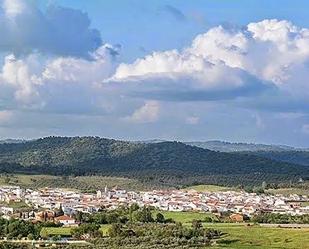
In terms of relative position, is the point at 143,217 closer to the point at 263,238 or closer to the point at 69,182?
the point at 263,238

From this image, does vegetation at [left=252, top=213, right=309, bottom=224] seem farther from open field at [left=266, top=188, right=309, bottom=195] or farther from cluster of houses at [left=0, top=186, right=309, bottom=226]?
open field at [left=266, top=188, right=309, bottom=195]

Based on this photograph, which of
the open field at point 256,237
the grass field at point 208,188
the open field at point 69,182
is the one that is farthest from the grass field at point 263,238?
the open field at point 69,182

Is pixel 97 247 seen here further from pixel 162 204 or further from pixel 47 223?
pixel 162 204

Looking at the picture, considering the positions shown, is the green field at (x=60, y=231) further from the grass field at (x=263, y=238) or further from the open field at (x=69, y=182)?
the open field at (x=69, y=182)

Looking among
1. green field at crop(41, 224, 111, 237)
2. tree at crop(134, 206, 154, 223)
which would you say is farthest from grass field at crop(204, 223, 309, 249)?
green field at crop(41, 224, 111, 237)

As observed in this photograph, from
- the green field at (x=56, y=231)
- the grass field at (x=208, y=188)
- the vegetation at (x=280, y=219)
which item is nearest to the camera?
the green field at (x=56, y=231)

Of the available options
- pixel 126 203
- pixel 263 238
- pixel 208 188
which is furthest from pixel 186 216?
pixel 208 188
